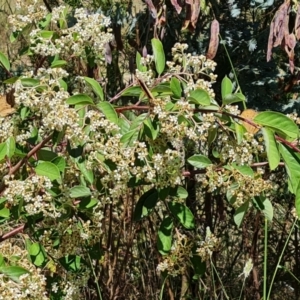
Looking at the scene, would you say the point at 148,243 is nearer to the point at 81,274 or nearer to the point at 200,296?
the point at 200,296

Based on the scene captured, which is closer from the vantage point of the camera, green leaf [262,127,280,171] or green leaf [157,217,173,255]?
green leaf [262,127,280,171]

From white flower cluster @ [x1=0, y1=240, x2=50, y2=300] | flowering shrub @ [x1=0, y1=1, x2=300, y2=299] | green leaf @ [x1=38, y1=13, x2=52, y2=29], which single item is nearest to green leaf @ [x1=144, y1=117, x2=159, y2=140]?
flowering shrub @ [x1=0, y1=1, x2=300, y2=299]

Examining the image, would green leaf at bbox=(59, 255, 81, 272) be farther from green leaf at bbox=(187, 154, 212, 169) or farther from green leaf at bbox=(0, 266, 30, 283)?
green leaf at bbox=(187, 154, 212, 169)

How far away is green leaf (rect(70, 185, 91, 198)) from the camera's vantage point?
1309 mm

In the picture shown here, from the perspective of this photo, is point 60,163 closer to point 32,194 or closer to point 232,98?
point 32,194

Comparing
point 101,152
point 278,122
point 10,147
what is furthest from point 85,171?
point 278,122

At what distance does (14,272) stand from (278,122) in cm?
57

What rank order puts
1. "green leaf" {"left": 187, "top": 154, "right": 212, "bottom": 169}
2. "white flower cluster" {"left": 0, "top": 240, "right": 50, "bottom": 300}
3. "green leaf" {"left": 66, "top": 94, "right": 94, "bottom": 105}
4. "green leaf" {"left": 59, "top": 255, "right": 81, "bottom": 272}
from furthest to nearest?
"green leaf" {"left": 59, "top": 255, "right": 81, "bottom": 272} → "green leaf" {"left": 187, "top": 154, "right": 212, "bottom": 169} → "green leaf" {"left": 66, "top": 94, "right": 94, "bottom": 105} → "white flower cluster" {"left": 0, "top": 240, "right": 50, "bottom": 300}

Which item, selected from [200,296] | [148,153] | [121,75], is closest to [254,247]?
[200,296]

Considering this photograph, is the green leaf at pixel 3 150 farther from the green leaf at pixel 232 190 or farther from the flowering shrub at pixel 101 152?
the green leaf at pixel 232 190

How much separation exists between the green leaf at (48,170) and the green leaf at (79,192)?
7 cm

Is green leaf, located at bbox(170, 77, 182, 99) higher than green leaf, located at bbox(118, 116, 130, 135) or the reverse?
higher

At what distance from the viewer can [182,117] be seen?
122 cm

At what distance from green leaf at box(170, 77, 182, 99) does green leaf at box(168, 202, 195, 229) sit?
0.28m
